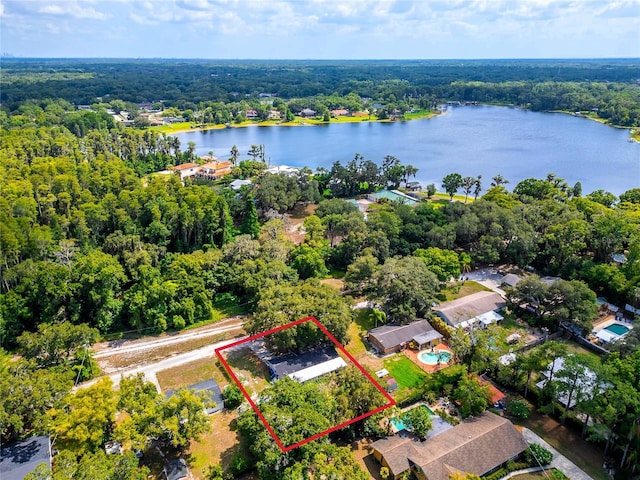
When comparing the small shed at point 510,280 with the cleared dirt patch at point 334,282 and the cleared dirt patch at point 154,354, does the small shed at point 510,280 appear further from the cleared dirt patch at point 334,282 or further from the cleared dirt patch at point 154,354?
the cleared dirt patch at point 154,354

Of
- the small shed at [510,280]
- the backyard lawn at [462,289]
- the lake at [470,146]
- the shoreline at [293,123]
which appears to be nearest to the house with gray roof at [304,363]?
the backyard lawn at [462,289]

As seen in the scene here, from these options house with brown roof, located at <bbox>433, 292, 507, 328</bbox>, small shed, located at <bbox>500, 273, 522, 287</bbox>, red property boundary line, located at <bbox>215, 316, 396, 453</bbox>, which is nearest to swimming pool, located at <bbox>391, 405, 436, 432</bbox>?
red property boundary line, located at <bbox>215, 316, 396, 453</bbox>

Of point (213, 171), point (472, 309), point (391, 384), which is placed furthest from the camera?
point (213, 171)

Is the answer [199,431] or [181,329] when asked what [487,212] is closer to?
[181,329]

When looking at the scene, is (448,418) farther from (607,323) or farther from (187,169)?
(187,169)

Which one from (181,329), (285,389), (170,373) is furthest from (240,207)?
(285,389)

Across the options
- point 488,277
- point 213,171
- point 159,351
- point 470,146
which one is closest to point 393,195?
point 488,277
